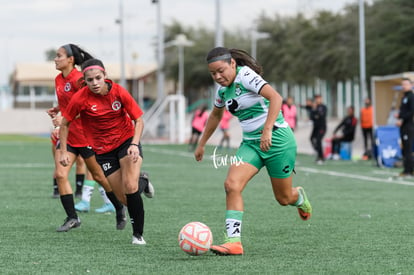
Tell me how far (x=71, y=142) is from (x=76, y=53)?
1.12m

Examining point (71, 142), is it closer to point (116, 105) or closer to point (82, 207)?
point (82, 207)

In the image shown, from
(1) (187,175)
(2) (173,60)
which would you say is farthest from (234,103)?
(2) (173,60)

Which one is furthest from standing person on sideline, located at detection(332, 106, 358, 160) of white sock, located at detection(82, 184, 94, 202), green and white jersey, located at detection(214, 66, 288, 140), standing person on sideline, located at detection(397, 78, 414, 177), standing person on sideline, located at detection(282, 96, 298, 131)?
green and white jersey, located at detection(214, 66, 288, 140)

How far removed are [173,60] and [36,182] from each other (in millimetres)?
70921

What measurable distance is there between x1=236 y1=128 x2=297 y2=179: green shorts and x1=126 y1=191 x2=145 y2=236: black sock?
1134 millimetres

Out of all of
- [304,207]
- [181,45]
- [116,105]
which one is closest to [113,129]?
[116,105]

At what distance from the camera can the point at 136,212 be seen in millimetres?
8922

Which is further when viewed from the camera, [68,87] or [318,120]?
[318,120]

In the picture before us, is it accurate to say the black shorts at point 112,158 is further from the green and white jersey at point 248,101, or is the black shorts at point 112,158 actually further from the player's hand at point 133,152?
the green and white jersey at point 248,101

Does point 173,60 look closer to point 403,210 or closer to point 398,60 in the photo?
point 398,60

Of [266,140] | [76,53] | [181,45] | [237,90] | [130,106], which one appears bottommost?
[266,140]

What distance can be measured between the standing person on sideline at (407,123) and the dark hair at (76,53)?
9.69 meters

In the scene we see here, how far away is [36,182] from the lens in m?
18.0

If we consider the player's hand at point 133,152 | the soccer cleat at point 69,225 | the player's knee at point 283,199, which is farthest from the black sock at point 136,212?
the soccer cleat at point 69,225
